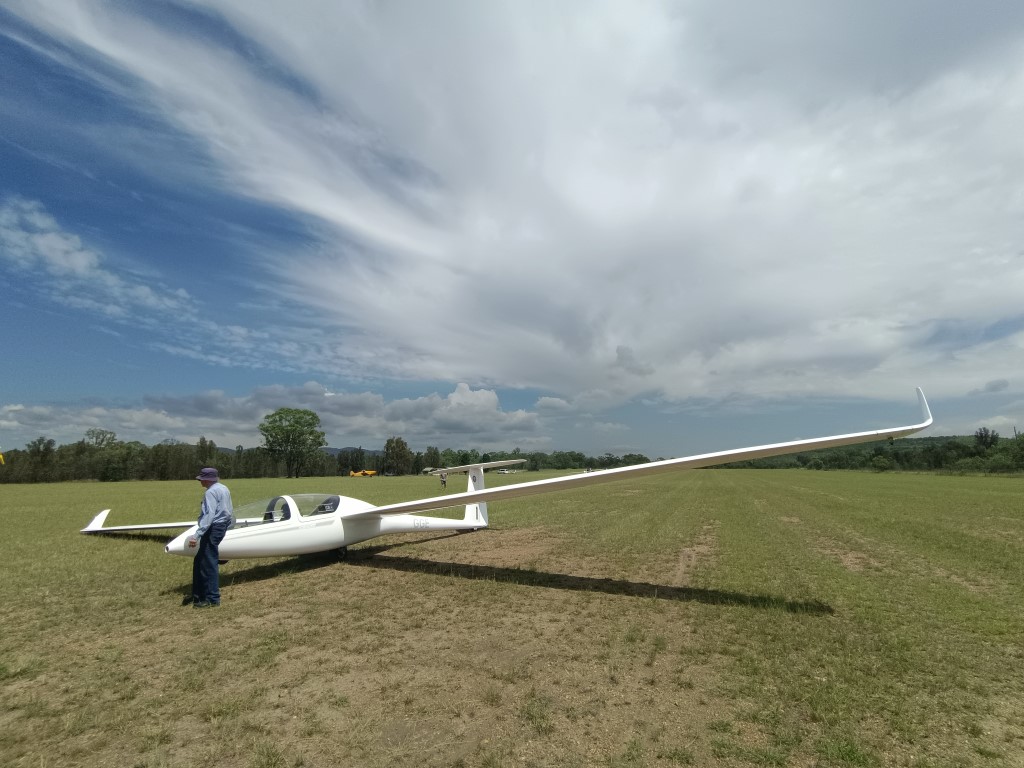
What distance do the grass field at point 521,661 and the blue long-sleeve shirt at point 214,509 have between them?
3.76ft

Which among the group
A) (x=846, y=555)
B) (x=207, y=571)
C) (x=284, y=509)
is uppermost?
(x=284, y=509)

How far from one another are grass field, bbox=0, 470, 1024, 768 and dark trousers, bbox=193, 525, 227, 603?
31 cm

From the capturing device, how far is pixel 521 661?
5.03 m

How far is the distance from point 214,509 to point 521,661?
5.11 metres

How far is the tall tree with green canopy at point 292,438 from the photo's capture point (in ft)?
310

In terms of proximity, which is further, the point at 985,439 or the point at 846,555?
the point at 985,439

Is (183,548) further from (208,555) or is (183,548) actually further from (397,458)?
(397,458)

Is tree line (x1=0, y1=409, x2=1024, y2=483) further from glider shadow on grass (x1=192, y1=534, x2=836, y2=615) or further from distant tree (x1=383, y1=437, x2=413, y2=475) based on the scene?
glider shadow on grass (x1=192, y1=534, x2=836, y2=615)

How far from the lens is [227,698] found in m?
4.28

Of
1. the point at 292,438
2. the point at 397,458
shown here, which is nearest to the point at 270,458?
the point at 292,438

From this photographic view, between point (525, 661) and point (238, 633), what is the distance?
3512 millimetres

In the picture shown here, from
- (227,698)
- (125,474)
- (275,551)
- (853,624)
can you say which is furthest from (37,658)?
(125,474)

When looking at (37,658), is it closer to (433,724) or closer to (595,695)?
(433,724)

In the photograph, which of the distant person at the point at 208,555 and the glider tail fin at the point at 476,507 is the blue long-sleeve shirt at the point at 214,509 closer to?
the distant person at the point at 208,555
